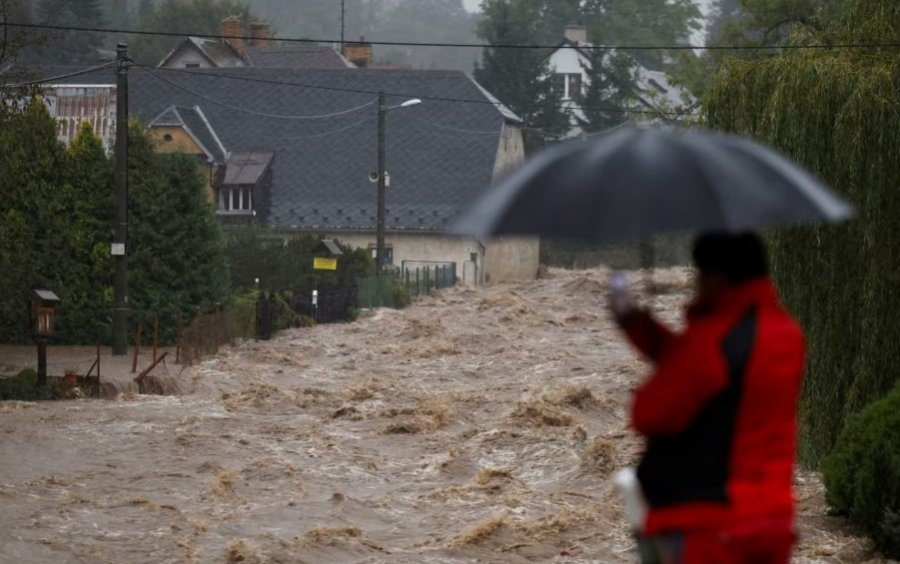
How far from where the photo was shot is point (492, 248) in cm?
6400

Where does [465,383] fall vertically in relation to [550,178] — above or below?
below

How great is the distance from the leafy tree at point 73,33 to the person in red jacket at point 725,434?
306ft

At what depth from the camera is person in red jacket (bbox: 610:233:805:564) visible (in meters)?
4.87

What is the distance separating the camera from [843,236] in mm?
15578

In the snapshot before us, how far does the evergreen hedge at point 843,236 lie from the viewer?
15.1 m

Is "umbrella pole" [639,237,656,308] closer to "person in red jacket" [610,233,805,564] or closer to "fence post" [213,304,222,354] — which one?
"person in red jacket" [610,233,805,564]

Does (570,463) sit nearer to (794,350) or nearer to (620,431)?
(620,431)

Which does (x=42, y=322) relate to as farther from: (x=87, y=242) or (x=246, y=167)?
(x=246, y=167)

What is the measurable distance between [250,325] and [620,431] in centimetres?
1580

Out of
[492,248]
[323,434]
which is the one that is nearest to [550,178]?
[323,434]

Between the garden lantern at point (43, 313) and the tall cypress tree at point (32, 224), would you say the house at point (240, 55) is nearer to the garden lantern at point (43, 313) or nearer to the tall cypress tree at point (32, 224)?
the tall cypress tree at point (32, 224)

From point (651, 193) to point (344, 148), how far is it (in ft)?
193

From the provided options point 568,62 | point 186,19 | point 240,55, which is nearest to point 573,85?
point 568,62

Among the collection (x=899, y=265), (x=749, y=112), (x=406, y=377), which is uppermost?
(x=749, y=112)
